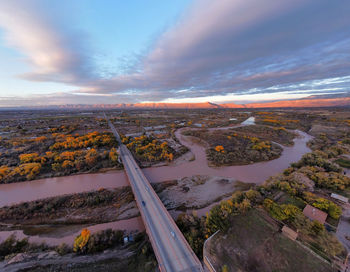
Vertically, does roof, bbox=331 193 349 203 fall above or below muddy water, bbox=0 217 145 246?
above

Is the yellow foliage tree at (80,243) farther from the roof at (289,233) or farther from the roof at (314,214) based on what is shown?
the roof at (314,214)

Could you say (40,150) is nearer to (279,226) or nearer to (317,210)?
(279,226)

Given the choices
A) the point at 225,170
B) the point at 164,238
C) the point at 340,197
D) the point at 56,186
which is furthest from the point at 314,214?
the point at 56,186

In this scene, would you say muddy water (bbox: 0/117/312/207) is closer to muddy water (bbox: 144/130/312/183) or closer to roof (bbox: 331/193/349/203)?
muddy water (bbox: 144/130/312/183)

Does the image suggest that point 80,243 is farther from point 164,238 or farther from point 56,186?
point 56,186

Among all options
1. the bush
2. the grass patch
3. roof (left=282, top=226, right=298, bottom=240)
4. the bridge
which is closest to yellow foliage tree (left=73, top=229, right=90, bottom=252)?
the bush

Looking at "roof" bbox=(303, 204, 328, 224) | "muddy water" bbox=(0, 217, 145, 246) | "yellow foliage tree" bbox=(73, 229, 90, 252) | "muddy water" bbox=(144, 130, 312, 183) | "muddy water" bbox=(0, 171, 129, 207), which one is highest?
"roof" bbox=(303, 204, 328, 224)

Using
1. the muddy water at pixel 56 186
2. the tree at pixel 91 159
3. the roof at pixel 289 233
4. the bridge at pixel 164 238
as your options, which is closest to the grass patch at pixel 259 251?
Result: the roof at pixel 289 233
